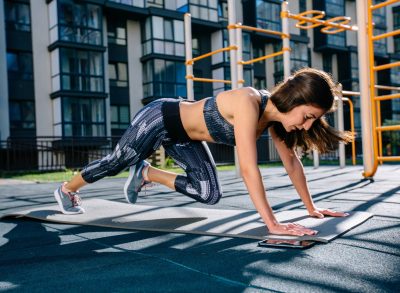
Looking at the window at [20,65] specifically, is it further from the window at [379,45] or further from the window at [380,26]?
the window at [379,45]

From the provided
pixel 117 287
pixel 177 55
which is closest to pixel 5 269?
pixel 117 287

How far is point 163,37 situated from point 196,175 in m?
15.6

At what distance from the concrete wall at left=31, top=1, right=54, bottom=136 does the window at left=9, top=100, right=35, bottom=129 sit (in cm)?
20

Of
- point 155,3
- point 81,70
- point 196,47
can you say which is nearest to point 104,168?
point 81,70

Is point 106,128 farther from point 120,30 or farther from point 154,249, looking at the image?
point 154,249

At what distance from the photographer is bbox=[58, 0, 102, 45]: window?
15105mm

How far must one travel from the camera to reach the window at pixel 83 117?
591 inches

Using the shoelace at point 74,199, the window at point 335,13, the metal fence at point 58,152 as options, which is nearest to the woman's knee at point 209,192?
the shoelace at point 74,199

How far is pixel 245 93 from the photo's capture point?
203 cm

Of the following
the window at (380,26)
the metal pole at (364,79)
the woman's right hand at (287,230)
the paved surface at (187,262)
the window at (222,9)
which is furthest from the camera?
the window at (380,26)

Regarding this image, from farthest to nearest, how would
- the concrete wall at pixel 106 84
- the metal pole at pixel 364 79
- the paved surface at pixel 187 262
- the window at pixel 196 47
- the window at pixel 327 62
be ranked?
the window at pixel 327 62 < the window at pixel 196 47 < the concrete wall at pixel 106 84 < the metal pole at pixel 364 79 < the paved surface at pixel 187 262

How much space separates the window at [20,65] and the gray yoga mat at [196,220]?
1326cm

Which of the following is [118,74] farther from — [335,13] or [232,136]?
[232,136]

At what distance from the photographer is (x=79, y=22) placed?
15.5 m
